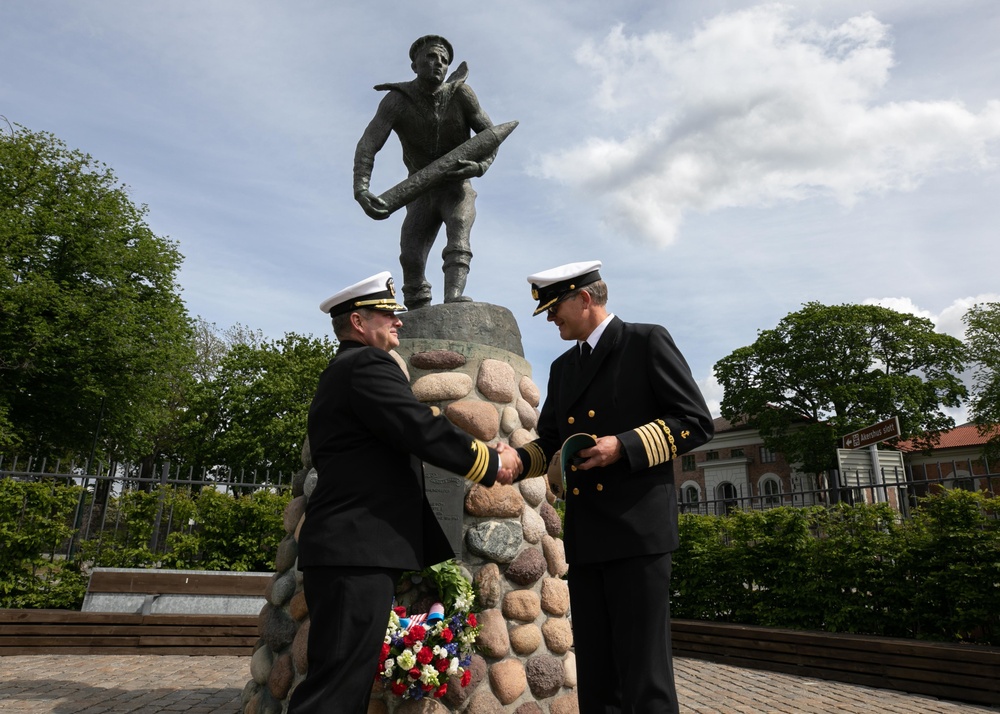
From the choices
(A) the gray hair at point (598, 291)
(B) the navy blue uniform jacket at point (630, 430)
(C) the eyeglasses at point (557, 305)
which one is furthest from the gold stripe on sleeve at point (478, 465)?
(A) the gray hair at point (598, 291)

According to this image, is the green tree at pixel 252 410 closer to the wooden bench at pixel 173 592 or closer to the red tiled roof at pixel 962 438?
the wooden bench at pixel 173 592

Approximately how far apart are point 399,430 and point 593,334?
94 centimetres

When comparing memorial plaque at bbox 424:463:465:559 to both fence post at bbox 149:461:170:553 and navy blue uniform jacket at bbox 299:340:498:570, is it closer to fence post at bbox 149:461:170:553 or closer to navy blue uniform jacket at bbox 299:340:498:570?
navy blue uniform jacket at bbox 299:340:498:570

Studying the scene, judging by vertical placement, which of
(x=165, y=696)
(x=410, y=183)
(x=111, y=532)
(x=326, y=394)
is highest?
(x=410, y=183)

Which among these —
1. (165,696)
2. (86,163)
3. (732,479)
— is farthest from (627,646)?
(732,479)

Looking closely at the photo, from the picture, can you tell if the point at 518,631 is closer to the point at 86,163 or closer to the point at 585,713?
the point at 585,713

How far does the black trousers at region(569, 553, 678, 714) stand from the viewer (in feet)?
7.76

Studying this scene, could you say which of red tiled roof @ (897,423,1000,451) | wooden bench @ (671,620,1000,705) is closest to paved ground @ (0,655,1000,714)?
wooden bench @ (671,620,1000,705)

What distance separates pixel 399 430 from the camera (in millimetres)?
2717

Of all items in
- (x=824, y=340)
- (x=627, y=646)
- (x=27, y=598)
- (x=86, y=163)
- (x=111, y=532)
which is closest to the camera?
(x=627, y=646)

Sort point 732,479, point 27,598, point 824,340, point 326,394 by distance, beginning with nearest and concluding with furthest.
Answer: point 326,394 < point 27,598 < point 824,340 < point 732,479

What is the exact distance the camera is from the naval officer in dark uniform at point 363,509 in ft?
8.21

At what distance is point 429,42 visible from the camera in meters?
5.36

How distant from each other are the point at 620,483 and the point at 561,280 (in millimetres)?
904
